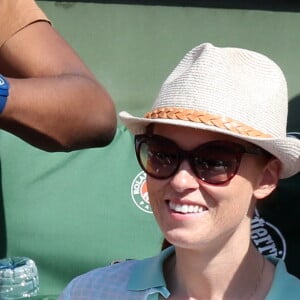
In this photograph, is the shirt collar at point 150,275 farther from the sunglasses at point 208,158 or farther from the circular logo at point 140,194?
the circular logo at point 140,194

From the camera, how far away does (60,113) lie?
1.46 metres

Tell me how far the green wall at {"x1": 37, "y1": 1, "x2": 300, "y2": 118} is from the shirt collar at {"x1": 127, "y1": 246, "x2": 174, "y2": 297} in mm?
1333

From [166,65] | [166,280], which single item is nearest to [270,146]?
[166,280]

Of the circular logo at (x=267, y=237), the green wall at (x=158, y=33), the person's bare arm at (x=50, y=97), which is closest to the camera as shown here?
the person's bare arm at (x=50, y=97)

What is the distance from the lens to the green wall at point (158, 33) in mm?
2773

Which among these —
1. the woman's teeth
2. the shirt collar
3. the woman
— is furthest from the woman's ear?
the shirt collar

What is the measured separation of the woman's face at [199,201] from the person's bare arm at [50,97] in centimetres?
20

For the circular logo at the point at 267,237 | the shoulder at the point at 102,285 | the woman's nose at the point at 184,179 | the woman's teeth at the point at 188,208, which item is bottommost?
the circular logo at the point at 267,237

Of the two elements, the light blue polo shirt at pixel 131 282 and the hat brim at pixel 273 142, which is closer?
the hat brim at pixel 273 142

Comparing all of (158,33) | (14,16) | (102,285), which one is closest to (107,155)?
(158,33)

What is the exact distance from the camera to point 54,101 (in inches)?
56.9

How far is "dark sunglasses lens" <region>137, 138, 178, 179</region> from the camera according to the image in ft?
4.38

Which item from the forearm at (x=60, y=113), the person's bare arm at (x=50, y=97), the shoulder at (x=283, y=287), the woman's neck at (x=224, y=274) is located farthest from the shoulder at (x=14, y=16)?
the shoulder at (x=283, y=287)

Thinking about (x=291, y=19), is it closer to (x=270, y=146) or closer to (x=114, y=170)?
(x=114, y=170)
